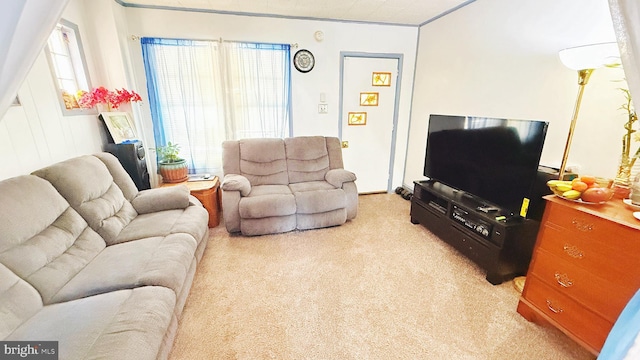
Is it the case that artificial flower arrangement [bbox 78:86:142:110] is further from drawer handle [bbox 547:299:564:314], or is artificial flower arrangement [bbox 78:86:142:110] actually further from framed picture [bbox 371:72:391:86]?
drawer handle [bbox 547:299:564:314]

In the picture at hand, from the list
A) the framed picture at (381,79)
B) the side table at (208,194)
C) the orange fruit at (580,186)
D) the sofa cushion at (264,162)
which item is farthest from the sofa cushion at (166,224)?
the framed picture at (381,79)

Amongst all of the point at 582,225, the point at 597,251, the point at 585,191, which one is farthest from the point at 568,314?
the point at 585,191

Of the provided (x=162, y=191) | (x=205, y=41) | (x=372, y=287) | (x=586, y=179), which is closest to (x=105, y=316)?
(x=162, y=191)

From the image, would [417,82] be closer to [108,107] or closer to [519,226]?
[519,226]

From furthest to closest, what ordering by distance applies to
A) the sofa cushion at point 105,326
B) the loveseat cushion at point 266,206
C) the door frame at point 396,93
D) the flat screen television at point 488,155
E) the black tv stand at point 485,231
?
the door frame at point 396,93
the loveseat cushion at point 266,206
the black tv stand at point 485,231
the flat screen television at point 488,155
the sofa cushion at point 105,326

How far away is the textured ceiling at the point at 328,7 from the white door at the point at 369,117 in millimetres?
548

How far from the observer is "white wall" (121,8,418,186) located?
9.40 feet

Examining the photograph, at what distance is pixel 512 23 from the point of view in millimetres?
2209

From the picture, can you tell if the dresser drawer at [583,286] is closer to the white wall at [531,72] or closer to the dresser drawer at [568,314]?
the dresser drawer at [568,314]

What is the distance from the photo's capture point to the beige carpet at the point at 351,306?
4.70ft

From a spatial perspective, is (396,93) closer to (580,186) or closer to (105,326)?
(580,186)

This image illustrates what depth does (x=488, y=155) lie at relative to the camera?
6.91 feet

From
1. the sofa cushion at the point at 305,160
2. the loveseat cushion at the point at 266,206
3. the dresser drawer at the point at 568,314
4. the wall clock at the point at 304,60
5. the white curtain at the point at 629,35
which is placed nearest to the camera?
the white curtain at the point at 629,35

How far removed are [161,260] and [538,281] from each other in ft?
7.50
